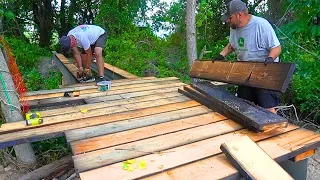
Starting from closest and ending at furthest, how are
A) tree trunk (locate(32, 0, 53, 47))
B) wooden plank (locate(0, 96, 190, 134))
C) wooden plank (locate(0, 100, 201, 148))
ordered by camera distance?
wooden plank (locate(0, 100, 201, 148)), wooden plank (locate(0, 96, 190, 134)), tree trunk (locate(32, 0, 53, 47))

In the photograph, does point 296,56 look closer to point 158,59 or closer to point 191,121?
point 191,121

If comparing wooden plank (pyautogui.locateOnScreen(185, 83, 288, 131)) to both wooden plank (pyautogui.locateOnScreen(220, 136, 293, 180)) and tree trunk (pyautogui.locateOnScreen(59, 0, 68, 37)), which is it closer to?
wooden plank (pyautogui.locateOnScreen(220, 136, 293, 180))

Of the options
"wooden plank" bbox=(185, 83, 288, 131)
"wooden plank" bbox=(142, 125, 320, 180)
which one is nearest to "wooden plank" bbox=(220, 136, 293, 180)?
"wooden plank" bbox=(142, 125, 320, 180)

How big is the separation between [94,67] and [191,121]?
444cm

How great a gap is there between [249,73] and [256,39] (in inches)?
16.1

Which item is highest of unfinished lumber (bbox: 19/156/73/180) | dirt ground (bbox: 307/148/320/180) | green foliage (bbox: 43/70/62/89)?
green foliage (bbox: 43/70/62/89)

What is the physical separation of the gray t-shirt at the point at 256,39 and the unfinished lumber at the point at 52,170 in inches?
89.7

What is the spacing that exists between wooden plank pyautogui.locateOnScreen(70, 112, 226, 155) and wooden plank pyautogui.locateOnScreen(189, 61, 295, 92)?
52 centimetres

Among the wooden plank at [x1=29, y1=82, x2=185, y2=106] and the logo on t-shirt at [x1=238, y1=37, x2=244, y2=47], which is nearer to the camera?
the logo on t-shirt at [x1=238, y1=37, x2=244, y2=47]

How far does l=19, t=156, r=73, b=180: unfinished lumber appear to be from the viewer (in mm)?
2569

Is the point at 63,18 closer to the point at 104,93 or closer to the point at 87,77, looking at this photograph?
the point at 87,77

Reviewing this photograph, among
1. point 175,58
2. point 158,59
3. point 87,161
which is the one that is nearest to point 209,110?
point 87,161

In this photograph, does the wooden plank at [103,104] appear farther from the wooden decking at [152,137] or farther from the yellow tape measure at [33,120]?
the yellow tape measure at [33,120]

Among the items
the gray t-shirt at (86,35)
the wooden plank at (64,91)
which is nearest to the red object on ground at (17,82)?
the wooden plank at (64,91)
